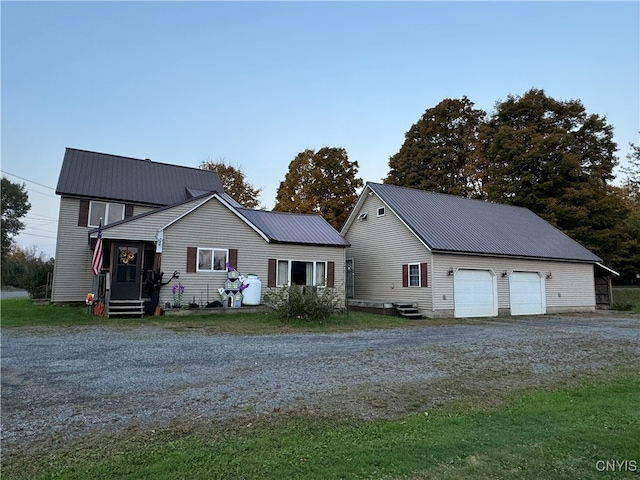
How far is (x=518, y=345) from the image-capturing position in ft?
33.6

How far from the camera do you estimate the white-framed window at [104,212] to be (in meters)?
19.3

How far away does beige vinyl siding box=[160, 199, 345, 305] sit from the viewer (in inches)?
642

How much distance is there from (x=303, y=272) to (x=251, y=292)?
2.97m

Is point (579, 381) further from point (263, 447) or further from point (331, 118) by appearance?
point (331, 118)

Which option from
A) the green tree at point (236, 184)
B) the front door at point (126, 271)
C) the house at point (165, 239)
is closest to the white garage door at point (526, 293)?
the house at point (165, 239)

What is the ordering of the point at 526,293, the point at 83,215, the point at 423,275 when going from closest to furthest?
1. the point at 423,275
2. the point at 83,215
3. the point at 526,293

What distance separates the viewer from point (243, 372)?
22.6 ft

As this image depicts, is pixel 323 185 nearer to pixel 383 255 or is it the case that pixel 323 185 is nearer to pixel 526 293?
pixel 383 255

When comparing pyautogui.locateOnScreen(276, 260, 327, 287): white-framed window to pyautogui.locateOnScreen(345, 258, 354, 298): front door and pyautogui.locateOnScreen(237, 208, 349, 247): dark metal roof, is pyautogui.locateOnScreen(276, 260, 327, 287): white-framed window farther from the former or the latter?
pyautogui.locateOnScreen(345, 258, 354, 298): front door

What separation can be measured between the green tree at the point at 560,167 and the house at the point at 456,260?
478 centimetres

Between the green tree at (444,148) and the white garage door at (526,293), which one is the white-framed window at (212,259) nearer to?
the white garage door at (526,293)

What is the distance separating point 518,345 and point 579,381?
3.56m

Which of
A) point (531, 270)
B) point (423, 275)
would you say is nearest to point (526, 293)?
point (531, 270)

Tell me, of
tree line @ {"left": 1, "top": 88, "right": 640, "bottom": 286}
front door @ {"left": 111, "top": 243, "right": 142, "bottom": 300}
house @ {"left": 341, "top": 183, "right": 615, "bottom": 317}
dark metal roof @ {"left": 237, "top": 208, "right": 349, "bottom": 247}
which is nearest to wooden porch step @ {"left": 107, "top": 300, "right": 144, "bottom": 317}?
front door @ {"left": 111, "top": 243, "right": 142, "bottom": 300}
